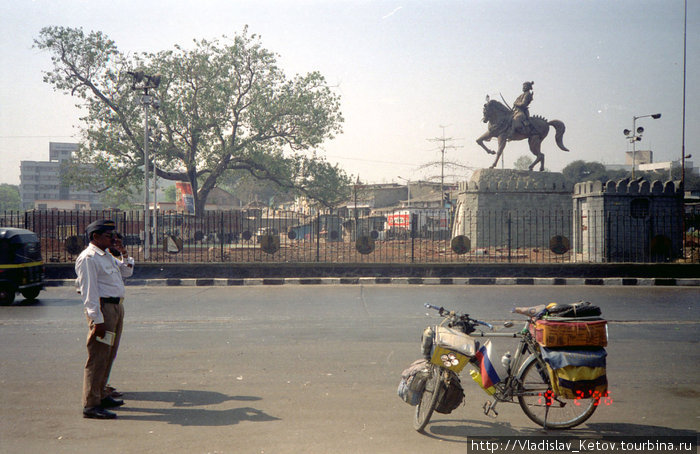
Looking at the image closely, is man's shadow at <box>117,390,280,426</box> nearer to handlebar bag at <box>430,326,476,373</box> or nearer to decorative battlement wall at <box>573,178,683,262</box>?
handlebar bag at <box>430,326,476,373</box>

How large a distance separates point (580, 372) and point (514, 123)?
23607mm

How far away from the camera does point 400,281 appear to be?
1627 centimetres

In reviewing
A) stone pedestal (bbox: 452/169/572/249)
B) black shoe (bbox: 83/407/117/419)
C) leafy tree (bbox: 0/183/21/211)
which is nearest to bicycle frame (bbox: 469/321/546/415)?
black shoe (bbox: 83/407/117/419)

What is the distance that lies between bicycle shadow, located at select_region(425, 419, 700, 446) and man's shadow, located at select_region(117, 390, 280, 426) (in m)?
1.46

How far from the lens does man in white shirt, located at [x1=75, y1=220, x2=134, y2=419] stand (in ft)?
15.2

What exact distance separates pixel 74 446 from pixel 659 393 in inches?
211

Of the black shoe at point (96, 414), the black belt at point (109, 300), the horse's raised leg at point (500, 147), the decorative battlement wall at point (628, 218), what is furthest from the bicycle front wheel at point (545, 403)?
the horse's raised leg at point (500, 147)

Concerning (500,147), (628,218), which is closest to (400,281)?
(628,218)

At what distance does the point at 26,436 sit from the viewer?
13.9 feet

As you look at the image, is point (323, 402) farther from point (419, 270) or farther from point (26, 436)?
point (419, 270)

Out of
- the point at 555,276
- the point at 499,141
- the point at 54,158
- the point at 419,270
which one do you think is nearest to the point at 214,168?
the point at 499,141

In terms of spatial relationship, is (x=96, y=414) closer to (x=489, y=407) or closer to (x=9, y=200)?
(x=489, y=407)

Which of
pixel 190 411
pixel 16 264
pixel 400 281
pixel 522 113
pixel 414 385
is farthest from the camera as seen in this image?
pixel 522 113

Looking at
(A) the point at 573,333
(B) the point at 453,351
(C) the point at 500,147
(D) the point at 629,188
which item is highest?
(C) the point at 500,147
